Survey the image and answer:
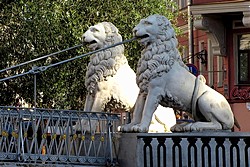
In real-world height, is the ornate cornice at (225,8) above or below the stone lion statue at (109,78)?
above

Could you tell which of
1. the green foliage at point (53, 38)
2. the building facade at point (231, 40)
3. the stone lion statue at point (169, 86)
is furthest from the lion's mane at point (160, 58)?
the building facade at point (231, 40)

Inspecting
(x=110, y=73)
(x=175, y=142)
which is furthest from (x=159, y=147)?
(x=110, y=73)

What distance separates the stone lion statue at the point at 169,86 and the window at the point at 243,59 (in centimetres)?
2012

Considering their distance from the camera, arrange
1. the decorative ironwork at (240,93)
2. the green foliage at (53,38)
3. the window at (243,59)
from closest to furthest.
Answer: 1. the green foliage at (53,38)
2. the decorative ironwork at (240,93)
3. the window at (243,59)

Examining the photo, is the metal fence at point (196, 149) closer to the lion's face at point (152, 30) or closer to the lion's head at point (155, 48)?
the lion's head at point (155, 48)

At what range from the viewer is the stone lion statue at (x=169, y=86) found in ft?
54.1

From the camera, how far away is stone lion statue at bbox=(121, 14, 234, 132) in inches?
649

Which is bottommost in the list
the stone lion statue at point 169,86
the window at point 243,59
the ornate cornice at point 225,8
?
the stone lion statue at point 169,86

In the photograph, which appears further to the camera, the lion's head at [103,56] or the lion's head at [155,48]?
the lion's head at [103,56]

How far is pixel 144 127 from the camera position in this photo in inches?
637

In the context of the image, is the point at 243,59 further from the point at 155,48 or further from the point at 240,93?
the point at 155,48

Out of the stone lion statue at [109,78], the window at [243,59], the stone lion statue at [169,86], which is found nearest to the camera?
the stone lion statue at [169,86]

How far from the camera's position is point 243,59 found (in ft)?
122

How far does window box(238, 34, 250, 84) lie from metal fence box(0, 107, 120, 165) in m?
19.9
